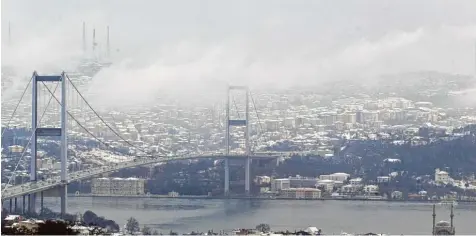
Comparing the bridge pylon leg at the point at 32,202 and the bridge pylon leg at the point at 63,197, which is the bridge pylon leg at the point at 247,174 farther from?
the bridge pylon leg at the point at 32,202

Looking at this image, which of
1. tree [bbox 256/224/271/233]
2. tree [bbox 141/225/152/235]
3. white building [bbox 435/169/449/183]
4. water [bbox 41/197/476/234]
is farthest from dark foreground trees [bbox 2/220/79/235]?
white building [bbox 435/169/449/183]

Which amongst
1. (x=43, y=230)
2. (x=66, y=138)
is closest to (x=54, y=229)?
(x=43, y=230)

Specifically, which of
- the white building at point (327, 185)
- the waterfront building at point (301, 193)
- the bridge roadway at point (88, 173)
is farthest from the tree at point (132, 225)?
the white building at point (327, 185)

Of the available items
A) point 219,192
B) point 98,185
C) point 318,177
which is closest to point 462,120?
point 318,177

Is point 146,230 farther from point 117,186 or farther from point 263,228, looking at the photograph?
point 117,186

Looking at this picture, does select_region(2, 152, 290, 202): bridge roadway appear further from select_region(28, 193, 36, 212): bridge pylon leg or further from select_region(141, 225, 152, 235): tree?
select_region(141, 225, 152, 235): tree
